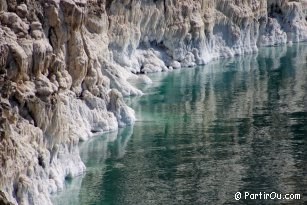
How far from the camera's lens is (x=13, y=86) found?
1871 inches

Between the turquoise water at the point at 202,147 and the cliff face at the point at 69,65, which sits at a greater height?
the cliff face at the point at 69,65

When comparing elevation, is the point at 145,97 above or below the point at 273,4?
below

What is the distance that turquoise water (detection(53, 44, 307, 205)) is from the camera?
158ft

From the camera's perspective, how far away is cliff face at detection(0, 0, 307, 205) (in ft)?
149

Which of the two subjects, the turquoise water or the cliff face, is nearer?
the cliff face

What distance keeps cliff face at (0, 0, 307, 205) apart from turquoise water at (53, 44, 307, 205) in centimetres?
214

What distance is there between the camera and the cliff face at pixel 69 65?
149ft

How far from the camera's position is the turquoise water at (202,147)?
48031 mm

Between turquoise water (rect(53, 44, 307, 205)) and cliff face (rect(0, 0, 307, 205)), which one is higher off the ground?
cliff face (rect(0, 0, 307, 205))

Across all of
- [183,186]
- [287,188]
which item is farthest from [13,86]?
[287,188]

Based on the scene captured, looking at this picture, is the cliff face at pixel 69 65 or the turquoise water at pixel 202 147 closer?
the cliff face at pixel 69 65

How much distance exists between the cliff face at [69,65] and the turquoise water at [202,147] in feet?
7.03

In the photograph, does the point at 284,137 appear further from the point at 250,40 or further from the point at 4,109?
the point at 250,40

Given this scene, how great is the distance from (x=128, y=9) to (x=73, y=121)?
33812mm
